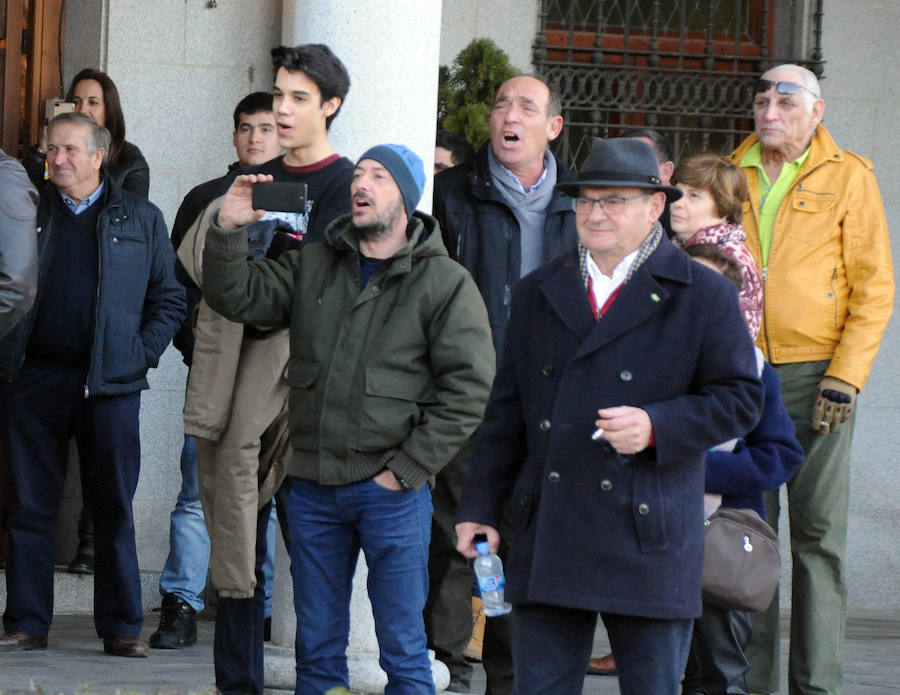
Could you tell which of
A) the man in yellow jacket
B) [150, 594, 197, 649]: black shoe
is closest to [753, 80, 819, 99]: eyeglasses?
the man in yellow jacket

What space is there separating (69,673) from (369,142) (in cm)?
229

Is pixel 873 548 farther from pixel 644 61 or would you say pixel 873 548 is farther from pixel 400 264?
pixel 400 264

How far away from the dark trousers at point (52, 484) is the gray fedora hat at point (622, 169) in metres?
3.20

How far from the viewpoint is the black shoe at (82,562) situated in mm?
7949

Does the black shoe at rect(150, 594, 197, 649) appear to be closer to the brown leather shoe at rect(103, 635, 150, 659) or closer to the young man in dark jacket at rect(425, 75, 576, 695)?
the brown leather shoe at rect(103, 635, 150, 659)

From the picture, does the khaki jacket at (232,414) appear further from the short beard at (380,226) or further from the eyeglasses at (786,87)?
the eyeglasses at (786,87)

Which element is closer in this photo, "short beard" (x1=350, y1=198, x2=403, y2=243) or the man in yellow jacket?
"short beard" (x1=350, y1=198, x2=403, y2=243)

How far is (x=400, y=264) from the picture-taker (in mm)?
4953

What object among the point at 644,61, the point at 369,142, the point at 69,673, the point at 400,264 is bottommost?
the point at 69,673

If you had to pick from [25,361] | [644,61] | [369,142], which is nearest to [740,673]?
[369,142]

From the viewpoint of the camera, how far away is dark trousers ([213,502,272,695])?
5281mm


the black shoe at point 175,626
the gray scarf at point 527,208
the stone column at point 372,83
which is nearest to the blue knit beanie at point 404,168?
the stone column at point 372,83

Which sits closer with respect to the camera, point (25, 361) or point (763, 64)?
point (25, 361)

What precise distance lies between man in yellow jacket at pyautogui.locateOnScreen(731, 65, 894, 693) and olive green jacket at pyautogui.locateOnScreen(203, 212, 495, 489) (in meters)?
1.68
